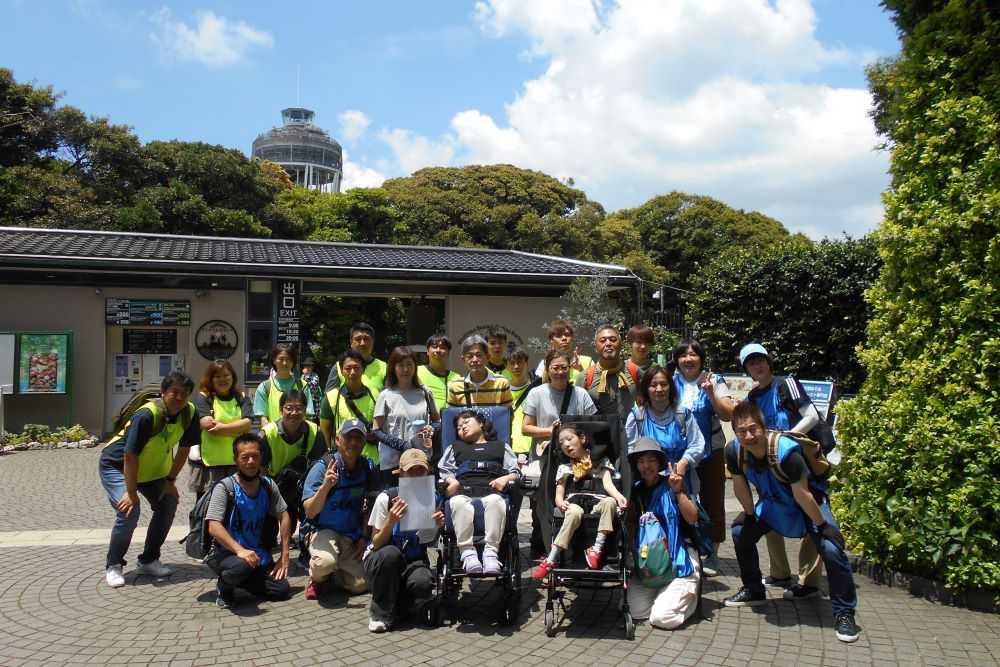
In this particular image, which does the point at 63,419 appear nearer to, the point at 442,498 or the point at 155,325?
the point at 155,325

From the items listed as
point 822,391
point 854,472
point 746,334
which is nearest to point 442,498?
point 854,472

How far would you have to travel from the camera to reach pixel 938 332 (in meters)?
4.82

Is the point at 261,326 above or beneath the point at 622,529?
above

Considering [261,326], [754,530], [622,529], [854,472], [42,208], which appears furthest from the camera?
[42,208]

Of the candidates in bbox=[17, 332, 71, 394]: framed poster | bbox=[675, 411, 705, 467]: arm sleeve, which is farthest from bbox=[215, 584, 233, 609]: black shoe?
bbox=[17, 332, 71, 394]: framed poster

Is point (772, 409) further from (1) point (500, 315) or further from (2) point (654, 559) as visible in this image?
(1) point (500, 315)

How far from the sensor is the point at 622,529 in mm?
4375

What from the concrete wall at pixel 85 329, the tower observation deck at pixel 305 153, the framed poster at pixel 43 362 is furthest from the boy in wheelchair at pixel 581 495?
the tower observation deck at pixel 305 153

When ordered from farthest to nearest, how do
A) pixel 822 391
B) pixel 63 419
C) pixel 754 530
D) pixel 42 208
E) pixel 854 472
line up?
pixel 42 208
pixel 63 419
pixel 822 391
pixel 854 472
pixel 754 530

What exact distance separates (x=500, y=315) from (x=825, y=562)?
36.5ft

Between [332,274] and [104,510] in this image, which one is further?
[332,274]

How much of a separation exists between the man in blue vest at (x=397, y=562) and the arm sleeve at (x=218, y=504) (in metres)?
1.08

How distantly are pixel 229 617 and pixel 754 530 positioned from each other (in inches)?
140

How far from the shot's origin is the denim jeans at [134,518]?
206 inches
